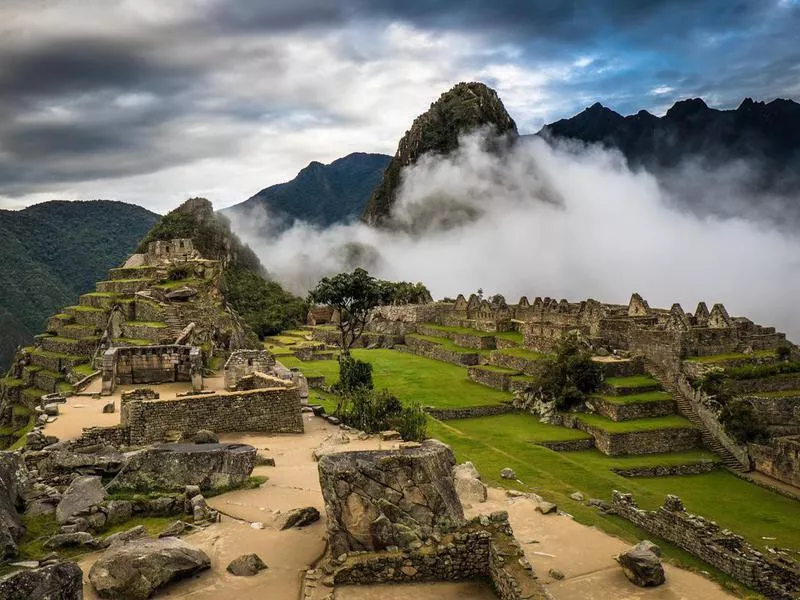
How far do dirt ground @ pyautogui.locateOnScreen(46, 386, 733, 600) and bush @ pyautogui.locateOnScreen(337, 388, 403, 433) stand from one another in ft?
21.2

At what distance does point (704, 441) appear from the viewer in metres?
29.4

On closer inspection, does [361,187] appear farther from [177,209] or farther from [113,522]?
[113,522]

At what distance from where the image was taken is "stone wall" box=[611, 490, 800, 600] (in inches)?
555

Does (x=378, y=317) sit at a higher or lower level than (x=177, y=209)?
lower

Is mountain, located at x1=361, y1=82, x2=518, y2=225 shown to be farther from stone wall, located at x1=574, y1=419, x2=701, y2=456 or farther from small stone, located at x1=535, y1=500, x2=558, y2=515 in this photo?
small stone, located at x1=535, y1=500, x2=558, y2=515

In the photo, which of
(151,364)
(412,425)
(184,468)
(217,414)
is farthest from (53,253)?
(184,468)

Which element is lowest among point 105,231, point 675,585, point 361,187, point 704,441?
point 704,441

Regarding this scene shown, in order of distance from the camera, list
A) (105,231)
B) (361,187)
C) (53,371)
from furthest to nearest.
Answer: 1. (361,187)
2. (105,231)
3. (53,371)

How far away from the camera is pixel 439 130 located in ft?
571

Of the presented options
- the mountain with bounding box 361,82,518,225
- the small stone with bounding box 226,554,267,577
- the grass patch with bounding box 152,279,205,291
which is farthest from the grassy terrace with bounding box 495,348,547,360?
the mountain with bounding box 361,82,518,225

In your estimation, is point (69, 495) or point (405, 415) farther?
point (405, 415)

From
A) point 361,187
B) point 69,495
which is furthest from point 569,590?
point 361,187

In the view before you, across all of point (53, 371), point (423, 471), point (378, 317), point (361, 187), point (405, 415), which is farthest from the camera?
point (361, 187)

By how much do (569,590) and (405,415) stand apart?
1256cm
